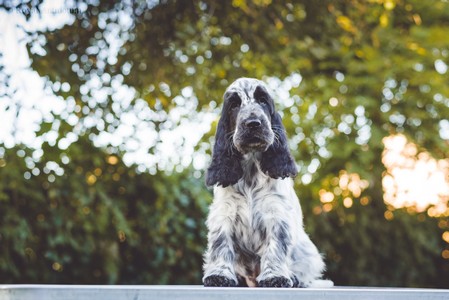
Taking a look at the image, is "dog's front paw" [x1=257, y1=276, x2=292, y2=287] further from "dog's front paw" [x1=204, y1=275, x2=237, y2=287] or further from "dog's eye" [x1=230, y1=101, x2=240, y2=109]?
"dog's eye" [x1=230, y1=101, x2=240, y2=109]

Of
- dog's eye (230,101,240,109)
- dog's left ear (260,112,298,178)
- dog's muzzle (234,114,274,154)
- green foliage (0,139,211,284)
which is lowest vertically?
green foliage (0,139,211,284)

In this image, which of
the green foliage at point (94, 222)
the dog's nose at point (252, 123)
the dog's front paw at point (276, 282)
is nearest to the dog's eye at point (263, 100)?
the dog's nose at point (252, 123)

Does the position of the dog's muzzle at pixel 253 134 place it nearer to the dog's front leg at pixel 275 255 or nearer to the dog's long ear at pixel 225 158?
the dog's long ear at pixel 225 158

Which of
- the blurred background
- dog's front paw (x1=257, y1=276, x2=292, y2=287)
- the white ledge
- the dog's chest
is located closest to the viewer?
the white ledge

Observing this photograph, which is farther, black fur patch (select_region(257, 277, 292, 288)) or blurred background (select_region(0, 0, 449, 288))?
blurred background (select_region(0, 0, 449, 288))

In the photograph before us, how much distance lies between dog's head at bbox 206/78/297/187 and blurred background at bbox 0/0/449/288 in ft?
7.44

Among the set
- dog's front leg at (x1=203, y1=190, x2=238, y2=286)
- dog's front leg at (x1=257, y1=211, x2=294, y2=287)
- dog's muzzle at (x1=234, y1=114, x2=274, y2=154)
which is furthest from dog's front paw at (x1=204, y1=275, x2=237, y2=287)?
dog's muzzle at (x1=234, y1=114, x2=274, y2=154)

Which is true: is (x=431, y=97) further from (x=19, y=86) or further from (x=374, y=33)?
(x=19, y=86)

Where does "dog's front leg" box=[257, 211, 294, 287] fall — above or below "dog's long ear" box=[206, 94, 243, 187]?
below

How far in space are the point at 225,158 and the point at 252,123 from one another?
0.25 m

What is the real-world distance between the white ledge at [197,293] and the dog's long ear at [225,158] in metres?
0.69

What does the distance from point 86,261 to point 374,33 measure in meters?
3.67

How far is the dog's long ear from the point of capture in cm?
285

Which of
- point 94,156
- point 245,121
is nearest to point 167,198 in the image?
point 94,156
